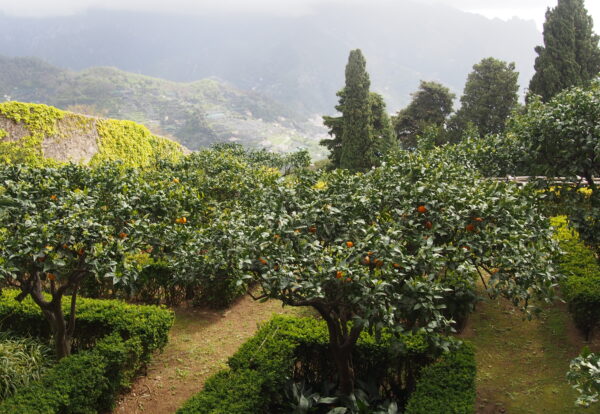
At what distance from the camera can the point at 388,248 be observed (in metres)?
3.75

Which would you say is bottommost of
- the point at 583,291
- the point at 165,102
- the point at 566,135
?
the point at 583,291

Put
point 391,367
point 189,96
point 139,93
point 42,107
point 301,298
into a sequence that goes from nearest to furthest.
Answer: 1. point 301,298
2. point 391,367
3. point 42,107
4. point 139,93
5. point 189,96

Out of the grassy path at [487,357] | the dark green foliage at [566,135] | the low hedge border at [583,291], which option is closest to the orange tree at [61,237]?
the grassy path at [487,357]

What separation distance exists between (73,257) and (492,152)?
649 cm

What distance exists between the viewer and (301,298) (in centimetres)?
400

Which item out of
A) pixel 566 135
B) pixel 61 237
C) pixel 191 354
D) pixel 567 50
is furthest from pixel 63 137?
pixel 567 50

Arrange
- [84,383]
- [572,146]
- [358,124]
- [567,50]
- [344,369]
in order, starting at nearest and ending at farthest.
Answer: [84,383] < [344,369] < [572,146] < [567,50] < [358,124]

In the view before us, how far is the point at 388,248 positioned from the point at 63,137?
17.0 metres

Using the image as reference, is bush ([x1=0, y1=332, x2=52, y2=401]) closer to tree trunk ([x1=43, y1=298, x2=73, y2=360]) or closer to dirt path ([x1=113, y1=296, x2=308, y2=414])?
tree trunk ([x1=43, y1=298, x2=73, y2=360])

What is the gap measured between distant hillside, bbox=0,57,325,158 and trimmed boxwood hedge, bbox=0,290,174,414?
186 feet

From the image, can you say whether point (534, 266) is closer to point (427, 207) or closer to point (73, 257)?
point (427, 207)

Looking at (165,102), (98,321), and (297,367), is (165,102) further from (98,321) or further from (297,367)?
(297,367)

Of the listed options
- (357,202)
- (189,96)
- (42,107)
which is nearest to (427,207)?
(357,202)

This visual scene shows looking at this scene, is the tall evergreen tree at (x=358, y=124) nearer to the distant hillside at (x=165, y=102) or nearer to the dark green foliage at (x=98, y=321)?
the dark green foliage at (x=98, y=321)
